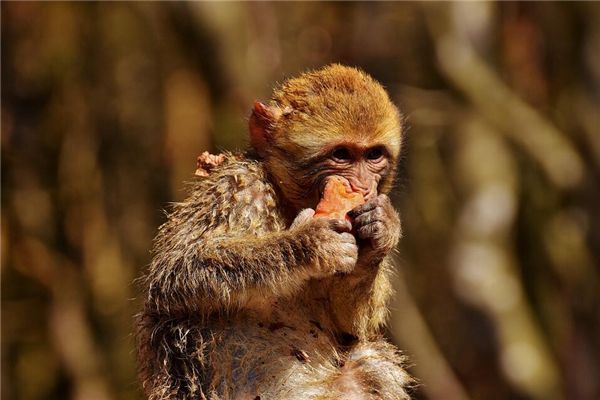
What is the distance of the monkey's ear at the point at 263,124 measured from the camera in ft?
23.5

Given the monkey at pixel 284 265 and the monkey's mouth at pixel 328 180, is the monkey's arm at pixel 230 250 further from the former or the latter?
the monkey's mouth at pixel 328 180

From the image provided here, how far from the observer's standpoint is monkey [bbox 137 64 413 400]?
656cm

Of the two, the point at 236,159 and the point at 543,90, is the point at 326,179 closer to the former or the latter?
the point at 236,159

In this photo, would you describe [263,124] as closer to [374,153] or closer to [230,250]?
[374,153]

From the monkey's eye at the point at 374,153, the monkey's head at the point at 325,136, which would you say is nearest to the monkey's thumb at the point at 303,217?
the monkey's head at the point at 325,136

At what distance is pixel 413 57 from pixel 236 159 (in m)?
9.73

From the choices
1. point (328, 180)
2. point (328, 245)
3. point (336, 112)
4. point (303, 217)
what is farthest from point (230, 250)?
point (336, 112)

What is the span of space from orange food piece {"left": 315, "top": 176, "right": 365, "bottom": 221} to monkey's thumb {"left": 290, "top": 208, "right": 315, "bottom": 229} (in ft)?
0.13

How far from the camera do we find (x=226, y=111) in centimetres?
1527

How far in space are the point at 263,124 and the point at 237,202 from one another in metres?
0.62

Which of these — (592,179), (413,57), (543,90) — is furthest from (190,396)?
(543,90)

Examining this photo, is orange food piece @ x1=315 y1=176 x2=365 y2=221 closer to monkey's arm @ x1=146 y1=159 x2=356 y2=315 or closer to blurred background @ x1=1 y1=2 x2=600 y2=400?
monkey's arm @ x1=146 y1=159 x2=356 y2=315

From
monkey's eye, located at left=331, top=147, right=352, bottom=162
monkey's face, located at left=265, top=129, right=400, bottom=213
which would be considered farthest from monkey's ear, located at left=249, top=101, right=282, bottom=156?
monkey's eye, located at left=331, top=147, right=352, bottom=162

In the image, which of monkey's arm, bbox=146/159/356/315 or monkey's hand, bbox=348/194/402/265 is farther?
monkey's hand, bbox=348/194/402/265
